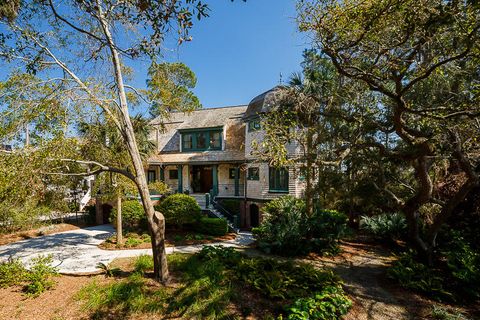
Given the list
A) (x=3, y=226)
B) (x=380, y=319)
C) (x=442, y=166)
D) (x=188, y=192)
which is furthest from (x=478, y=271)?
(x=3, y=226)

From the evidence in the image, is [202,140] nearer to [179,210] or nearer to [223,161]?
[223,161]

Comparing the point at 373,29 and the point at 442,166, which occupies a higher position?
the point at 373,29

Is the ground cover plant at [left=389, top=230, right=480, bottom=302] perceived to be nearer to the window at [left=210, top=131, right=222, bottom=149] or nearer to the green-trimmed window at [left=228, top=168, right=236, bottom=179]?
the green-trimmed window at [left=228, top=168, right=236, bottom=179]

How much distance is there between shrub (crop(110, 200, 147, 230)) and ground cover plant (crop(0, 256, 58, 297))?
6.02 metres

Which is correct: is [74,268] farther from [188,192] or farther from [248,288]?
[188,192]

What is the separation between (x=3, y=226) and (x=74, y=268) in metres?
7.58

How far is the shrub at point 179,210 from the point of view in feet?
45.9

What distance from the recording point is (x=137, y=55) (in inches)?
266

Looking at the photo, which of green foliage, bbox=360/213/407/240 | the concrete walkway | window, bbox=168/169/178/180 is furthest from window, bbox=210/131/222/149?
green foliage, bbox=360/213/407/240

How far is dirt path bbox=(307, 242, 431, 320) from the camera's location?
609 cm

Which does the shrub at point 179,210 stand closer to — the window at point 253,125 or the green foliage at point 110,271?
the green foliage at point 110,271

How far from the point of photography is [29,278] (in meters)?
7.53

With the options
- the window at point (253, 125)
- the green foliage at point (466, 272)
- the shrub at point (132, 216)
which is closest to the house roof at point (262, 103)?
the window at point (253, 125)

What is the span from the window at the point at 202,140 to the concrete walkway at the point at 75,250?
7691 mm
